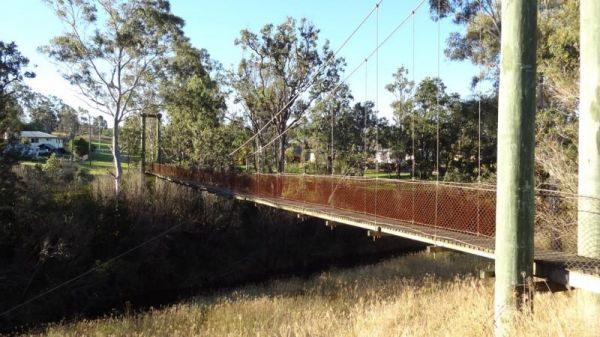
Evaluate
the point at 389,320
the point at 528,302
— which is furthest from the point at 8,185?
the point at 528,302

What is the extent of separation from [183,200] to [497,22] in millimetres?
10254

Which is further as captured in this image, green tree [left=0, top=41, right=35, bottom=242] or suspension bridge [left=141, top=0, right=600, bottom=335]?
green tree [left=0, top=41, right=35, bottom=242]

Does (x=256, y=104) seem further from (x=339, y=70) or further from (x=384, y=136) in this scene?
(x=384, y=136)

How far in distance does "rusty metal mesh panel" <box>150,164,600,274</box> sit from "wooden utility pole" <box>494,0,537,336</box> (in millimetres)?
544

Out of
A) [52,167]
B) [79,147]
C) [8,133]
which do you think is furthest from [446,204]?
[79,147]

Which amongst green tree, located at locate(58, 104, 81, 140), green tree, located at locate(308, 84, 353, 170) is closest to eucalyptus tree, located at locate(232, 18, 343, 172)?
green tree, located at locate(308, 84, 353, 170)

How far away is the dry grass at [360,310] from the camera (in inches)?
161

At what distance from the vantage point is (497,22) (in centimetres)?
1301

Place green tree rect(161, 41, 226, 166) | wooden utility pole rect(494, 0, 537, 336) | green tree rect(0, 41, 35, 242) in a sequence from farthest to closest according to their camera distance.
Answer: green tree rect(161, 41, 226, 166)
green tree rect(0, 41, 35, 242)
wooden utility pole rect(494, 0, 537, 336)

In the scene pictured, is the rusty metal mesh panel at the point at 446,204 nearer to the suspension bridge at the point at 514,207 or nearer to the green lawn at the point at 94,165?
the suspension bridge at the point at 514,207

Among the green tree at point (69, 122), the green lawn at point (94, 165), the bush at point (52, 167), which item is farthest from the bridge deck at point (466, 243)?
the green tree at point (69, 122)

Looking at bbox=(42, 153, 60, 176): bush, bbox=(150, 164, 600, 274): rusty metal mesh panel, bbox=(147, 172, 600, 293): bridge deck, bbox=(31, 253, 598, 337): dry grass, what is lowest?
bbox=(31, 253, 598, 337): dry grass

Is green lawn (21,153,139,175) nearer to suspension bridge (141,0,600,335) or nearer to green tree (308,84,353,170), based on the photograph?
green tree (308,84,353,170)

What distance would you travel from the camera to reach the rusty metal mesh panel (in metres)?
4.14
